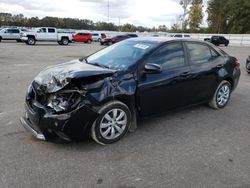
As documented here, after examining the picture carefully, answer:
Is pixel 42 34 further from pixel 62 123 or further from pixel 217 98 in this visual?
pixel 62 123

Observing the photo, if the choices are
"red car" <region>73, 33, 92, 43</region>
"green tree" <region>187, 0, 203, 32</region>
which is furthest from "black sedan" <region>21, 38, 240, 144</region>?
"green tree" <region>187, 0, 203, 32</region>

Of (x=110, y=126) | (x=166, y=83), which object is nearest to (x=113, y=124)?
(x=110, y=126)

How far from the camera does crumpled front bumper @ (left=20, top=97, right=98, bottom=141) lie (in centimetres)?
329

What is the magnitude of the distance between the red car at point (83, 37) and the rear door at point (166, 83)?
35762 mm

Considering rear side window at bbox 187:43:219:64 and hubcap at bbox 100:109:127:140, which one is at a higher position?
rear side window at bbox 187:43:219:64

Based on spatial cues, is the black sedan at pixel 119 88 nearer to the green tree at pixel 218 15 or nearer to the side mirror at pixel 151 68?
the side mirror at pixel 151 68

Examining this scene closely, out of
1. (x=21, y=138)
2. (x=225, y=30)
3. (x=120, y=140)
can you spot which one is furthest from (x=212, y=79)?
(x=225, y=30)

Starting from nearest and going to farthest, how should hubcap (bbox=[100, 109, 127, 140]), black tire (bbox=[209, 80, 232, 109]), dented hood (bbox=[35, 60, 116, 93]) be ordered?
dented hood (bbox=[35, 60, 116, 93]), hubcap (bbox=[100, 109, 127, 140]), black tire (bbox=[209, 80, 232, 109])

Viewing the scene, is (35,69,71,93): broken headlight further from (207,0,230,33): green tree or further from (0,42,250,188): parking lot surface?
(207,0,230,33): green tree

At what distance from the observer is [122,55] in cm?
441

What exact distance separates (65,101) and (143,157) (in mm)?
1289

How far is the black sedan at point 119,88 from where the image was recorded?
3.38 metres

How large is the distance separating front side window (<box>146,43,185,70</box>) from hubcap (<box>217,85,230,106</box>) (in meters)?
1.45

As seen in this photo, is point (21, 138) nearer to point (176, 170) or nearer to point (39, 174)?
point (39, 174)
